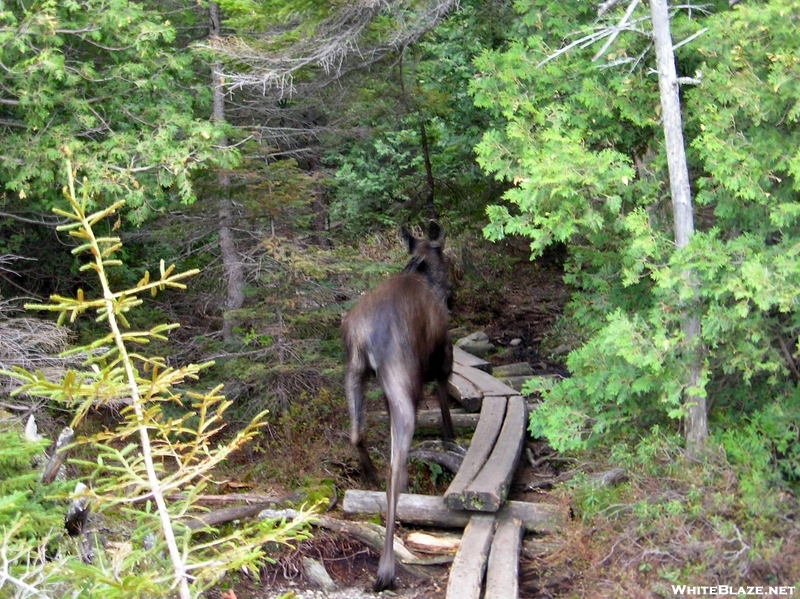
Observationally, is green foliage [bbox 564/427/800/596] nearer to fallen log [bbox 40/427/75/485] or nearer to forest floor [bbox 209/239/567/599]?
forest floor [bbox 209/239/567/599]

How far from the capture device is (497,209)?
Result: 612cm

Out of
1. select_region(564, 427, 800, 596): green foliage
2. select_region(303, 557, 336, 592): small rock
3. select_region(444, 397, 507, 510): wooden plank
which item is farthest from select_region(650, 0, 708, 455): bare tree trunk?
select_region(303, 557, 336, 592): small rock

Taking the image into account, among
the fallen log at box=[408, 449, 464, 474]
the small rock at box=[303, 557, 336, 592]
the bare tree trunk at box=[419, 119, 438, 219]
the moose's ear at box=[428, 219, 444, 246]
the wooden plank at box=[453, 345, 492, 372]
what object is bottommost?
the small rock at box=[303, 557, 336, 592]

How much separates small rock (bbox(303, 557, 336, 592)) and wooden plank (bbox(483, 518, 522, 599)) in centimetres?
131

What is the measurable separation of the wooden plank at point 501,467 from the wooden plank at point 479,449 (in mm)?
52

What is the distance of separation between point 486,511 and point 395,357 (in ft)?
5.14

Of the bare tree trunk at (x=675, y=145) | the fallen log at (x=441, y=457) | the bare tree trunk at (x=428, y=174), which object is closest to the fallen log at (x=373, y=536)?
the fallen log at (x=441, y=457)

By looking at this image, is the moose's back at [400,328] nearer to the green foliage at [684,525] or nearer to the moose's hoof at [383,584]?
the moose's hoof at [383,584]

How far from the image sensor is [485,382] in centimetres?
1007

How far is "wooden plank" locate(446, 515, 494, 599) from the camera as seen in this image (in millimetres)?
5512

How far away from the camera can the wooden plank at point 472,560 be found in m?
5.51

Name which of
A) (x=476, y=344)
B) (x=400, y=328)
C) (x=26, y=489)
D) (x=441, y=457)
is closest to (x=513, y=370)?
(x=476, y=344)

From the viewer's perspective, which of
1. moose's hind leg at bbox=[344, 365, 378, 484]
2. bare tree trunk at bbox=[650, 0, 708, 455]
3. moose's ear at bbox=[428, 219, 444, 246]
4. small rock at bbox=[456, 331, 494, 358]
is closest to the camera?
bare tree trunk at bbox=[650, 0, 708, 455]

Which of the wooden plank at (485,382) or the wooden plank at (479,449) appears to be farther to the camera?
the wooden plank at (485,382)
